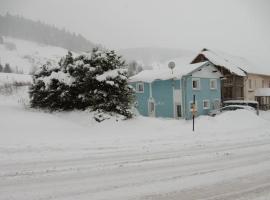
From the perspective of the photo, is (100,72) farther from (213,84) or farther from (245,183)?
(213,84)

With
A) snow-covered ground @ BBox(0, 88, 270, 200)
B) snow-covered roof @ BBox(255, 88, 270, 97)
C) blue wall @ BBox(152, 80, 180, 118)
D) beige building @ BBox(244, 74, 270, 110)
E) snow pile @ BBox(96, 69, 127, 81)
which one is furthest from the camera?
snow-covered roof @ BBox(255, 88, 270, 97)

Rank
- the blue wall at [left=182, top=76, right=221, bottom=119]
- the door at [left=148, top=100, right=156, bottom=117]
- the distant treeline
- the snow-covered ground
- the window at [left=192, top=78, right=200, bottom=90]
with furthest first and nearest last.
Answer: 1. the distant treeline
2. the door at [left=148, top=100, right=156, bottom=117]
3. the window at [left=192, top=78, right=200, bottom=90]
4. the blue wall at [left=182, top=76, right=221, bottom=119]
5. the snow-covered ground

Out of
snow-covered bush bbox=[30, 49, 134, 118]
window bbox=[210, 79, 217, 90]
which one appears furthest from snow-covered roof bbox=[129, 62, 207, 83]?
snow-covered bush bbox=[30, 49, 134, 118]

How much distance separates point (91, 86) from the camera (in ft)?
69.4

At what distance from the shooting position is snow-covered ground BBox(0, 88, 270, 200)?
637 centimetres

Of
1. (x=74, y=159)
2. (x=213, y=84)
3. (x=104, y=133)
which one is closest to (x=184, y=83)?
(x=213, y=84)

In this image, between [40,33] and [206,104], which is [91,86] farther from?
[40,33]

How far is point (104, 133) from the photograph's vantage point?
1700 centimetres

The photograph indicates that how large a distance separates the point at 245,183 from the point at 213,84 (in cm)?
3048

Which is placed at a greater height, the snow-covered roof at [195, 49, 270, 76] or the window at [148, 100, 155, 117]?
the snow-covered roof at [195, 49, 270, 76]

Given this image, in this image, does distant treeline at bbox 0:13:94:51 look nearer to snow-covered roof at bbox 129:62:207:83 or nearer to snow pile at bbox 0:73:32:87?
snow pile at bbox 0:73:32:87

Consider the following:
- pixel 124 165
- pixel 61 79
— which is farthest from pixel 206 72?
pixel 124 165

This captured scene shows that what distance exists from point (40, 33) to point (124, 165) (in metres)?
178

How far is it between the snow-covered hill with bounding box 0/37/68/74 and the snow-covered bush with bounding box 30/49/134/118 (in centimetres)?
8669
